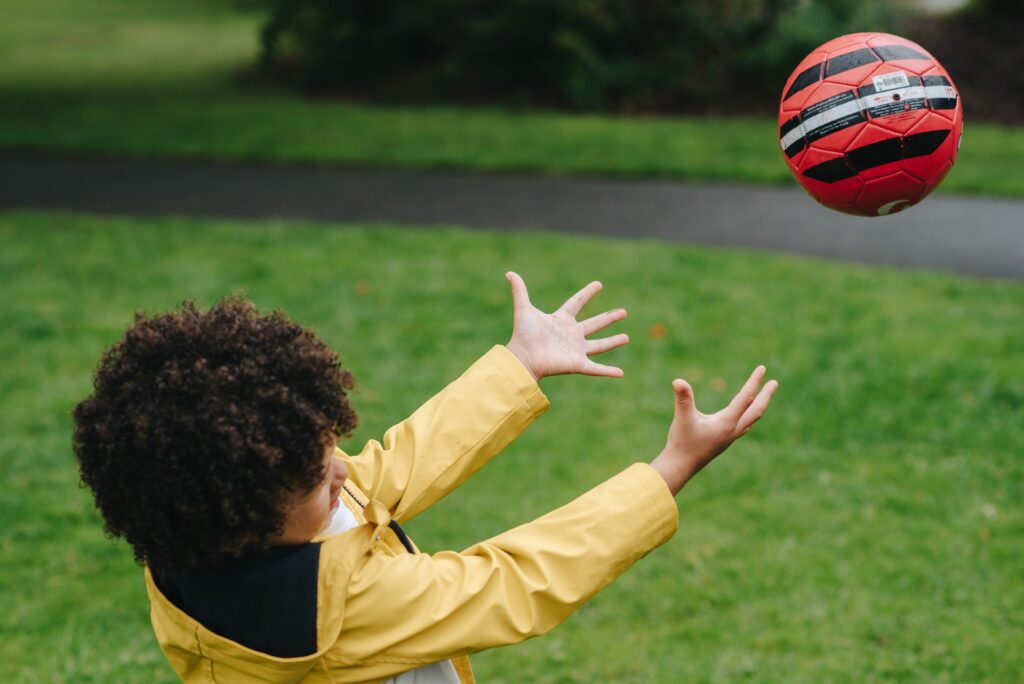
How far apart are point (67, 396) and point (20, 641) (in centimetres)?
183

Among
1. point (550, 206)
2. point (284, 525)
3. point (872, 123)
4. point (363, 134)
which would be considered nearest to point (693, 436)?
point (284, 525)

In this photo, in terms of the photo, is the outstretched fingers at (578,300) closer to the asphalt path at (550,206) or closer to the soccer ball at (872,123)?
the soccer ball at (872,123)

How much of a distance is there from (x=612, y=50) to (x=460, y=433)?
11.2 meters

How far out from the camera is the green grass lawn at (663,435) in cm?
344

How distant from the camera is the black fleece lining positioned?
5.79 feet

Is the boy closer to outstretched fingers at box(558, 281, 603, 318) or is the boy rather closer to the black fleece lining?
the black fleece lining

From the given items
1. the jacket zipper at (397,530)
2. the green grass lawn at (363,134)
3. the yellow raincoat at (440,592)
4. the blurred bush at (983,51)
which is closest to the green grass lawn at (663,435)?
the jacket zipper at (397,530)

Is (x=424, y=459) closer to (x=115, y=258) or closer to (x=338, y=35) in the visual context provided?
(x=115, y=258)

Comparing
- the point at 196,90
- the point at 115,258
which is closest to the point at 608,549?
the point at 115,258

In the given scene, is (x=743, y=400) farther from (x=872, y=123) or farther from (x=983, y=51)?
(x=983, y=51)

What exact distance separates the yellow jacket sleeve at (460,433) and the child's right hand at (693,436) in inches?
11.7

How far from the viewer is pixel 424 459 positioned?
7.20 ft

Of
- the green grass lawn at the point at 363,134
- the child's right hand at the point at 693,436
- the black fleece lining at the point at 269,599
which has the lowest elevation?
the green grass lawn at the point at 363,134

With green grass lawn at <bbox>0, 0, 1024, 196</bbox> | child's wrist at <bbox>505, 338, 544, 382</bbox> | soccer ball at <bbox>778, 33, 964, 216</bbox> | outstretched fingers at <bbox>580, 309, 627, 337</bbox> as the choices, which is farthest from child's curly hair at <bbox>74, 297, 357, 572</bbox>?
green grass lawn at <bbox>0, 0, 1024, 196</bbox>
